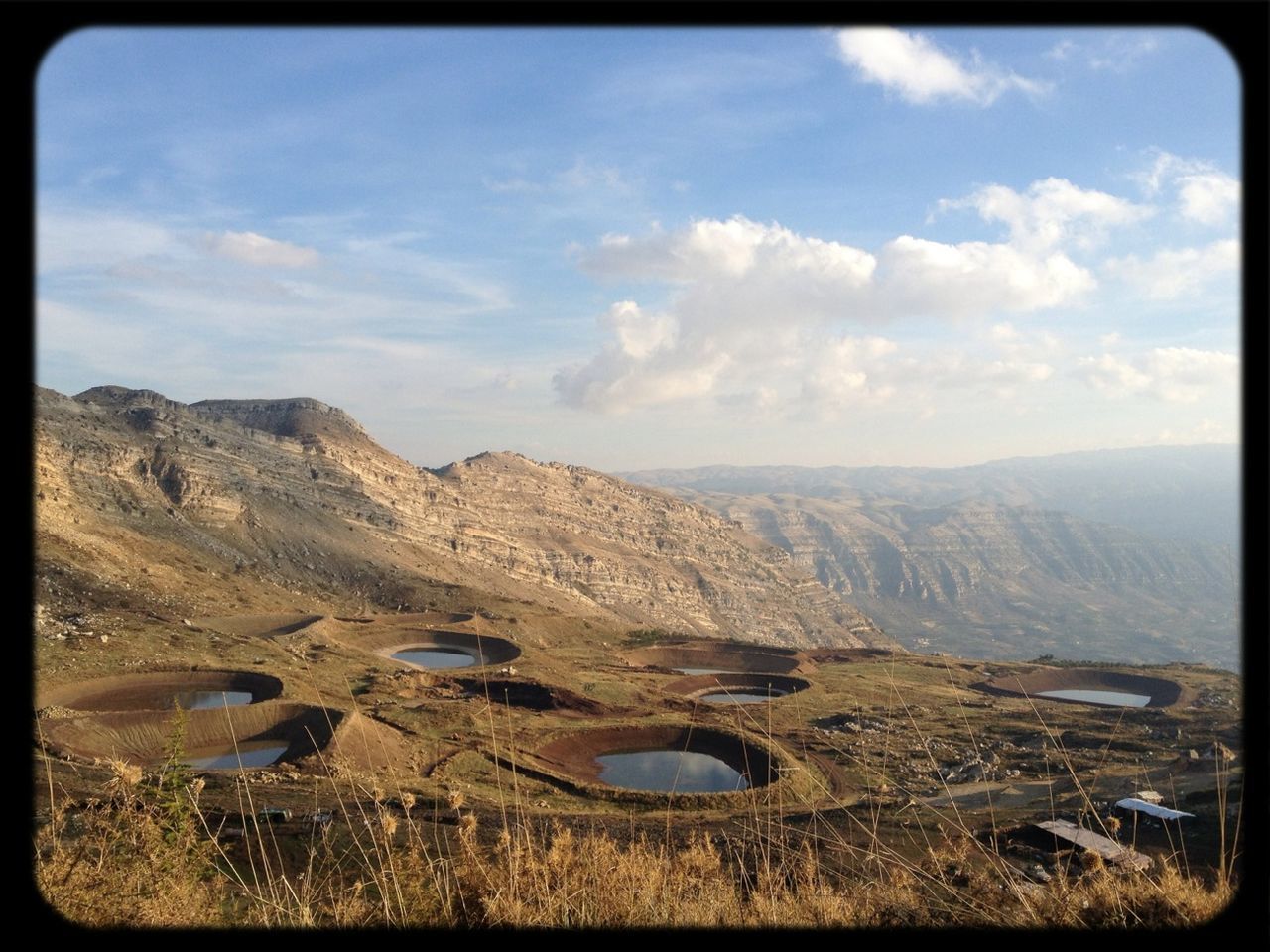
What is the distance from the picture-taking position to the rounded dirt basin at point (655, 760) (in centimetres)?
2067

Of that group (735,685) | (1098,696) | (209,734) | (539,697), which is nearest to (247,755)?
(209,734)

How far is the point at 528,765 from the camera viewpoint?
19.8 m

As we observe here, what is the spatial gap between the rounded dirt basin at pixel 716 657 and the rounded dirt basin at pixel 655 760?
15.5 m

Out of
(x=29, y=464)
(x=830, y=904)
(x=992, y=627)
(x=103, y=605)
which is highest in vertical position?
(x=29, y=464)

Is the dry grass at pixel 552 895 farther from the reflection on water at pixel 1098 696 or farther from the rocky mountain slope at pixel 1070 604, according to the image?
the rocky mountain slope at pixel 1070 604

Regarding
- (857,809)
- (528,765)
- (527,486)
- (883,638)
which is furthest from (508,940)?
(883,638)

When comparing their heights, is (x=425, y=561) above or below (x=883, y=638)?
above

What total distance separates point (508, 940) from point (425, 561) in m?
58.1

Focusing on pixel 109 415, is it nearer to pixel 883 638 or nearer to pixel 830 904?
pixel 830 904

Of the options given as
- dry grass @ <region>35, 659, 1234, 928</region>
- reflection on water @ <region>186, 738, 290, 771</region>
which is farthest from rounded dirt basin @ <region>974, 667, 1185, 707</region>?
dry grass @ <region>35, 659, 1234, 928</region>

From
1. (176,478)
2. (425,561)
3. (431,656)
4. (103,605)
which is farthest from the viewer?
(425,561)

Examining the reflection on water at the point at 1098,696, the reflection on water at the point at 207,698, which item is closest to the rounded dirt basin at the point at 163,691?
the reflection on water at the point at 207,698

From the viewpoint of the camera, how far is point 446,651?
37344 millimetres
